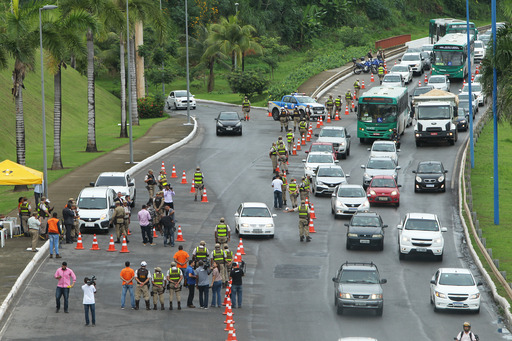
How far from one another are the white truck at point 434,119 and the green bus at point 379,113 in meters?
1.22

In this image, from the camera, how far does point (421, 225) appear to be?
32625 mm

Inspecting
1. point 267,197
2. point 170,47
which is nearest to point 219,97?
point 170,47

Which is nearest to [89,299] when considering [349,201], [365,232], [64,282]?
[64,282]

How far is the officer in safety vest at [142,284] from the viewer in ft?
84.4

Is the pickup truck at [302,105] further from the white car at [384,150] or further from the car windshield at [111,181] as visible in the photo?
the car windshield at [111,181]

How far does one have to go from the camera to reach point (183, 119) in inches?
2844

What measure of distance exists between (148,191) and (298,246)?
1012 cm

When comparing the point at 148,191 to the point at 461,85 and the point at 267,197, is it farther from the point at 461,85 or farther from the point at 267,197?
the point at 461,85

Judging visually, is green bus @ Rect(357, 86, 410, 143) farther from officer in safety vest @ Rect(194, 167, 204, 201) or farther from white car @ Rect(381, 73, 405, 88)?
white car @ Rect(381, 73, 405, 88)

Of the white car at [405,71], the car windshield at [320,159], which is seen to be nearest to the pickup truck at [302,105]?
the white car at [405,71]

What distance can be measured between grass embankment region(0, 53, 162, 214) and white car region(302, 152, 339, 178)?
12635 mm

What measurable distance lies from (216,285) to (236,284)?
59cm

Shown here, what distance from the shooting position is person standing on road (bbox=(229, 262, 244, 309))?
25.7 meters

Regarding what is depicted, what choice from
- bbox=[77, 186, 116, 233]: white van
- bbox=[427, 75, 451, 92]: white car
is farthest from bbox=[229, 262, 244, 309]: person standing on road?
bbox=[427, 75, 451, 92]: white car
